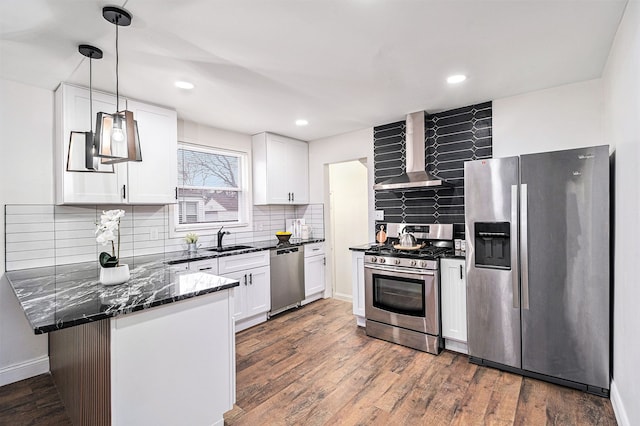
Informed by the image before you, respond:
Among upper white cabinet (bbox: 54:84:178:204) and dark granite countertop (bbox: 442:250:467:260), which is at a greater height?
upper white cabinet (bbox: 54:84:178:204)

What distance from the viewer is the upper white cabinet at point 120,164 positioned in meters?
2.60

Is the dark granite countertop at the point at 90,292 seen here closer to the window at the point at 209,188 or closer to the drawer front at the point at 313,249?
the window at the point at 209,188

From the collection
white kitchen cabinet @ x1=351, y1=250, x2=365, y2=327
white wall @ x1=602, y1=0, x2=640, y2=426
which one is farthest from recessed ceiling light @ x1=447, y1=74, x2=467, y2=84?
white kitchen cabinet @ x1=351, y1=250, x2=365, y2=327

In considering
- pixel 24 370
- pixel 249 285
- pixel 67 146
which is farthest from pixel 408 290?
pixel 24 370

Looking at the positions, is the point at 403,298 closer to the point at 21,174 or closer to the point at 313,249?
the point at 313,249

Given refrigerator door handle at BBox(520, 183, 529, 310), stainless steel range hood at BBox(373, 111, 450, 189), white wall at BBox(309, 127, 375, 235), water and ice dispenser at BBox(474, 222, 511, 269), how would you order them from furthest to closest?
white wall at BBox(309, 127, 375, 235) < stainless steel range hood at BBox(373, 111, 450, 189) < water and ice dispenser at BBox(474, 222, 511, 269) < refrigerator door handle at BBox(520, 183, 529, 310)

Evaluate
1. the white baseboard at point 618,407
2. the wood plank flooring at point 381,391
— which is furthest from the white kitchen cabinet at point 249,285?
the white baseboard at point 618,407

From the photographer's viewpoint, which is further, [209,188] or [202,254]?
[209,188]

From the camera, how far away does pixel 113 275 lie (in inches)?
74.8

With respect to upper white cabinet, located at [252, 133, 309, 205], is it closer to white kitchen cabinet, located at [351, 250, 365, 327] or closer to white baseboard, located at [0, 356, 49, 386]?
white kitchen cabinet, located at [351, 250, 365, 327]

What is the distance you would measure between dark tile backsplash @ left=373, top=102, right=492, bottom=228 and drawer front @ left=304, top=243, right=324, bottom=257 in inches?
42.3

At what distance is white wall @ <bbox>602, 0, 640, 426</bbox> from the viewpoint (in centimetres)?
162

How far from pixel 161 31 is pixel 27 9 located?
65 centimetres

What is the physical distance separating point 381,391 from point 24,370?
2.95 meters
